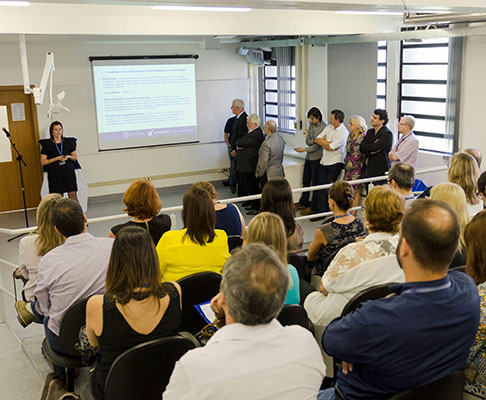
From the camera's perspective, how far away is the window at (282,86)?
943 cm

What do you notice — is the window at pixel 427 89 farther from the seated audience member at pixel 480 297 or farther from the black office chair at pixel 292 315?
the black office chair at pixel 292 315

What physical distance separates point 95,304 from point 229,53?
326 inches

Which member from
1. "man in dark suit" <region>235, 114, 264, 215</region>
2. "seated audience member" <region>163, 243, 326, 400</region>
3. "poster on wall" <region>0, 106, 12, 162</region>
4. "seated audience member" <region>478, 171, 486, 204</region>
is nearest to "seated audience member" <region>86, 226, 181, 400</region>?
"seated audience member" <region>163, 243, 326, 400</region>

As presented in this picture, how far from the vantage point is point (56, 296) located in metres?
2.89

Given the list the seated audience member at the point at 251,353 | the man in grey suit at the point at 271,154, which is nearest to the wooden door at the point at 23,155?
the man in grey suit at the point at 271,154

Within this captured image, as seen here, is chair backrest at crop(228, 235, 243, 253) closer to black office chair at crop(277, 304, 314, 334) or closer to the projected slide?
black office chair at crop(277, 304, 314, 334)

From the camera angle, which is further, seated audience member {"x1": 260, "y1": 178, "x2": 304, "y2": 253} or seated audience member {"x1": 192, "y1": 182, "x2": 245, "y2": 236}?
seated audience member {"x1": 192, "y1": 182, "x2": 245, "y2": 236}

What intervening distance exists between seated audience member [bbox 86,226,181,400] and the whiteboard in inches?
299

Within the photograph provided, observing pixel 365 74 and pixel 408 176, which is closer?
pixel 408 176

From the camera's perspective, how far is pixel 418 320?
5.76 feet

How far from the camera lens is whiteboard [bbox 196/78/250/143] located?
979cm

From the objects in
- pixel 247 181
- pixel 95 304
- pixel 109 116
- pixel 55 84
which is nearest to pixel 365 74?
pixel 247 181

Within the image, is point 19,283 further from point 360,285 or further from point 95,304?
point 360,285

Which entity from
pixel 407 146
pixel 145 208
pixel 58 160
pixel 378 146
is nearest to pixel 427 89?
pixel 407 146
